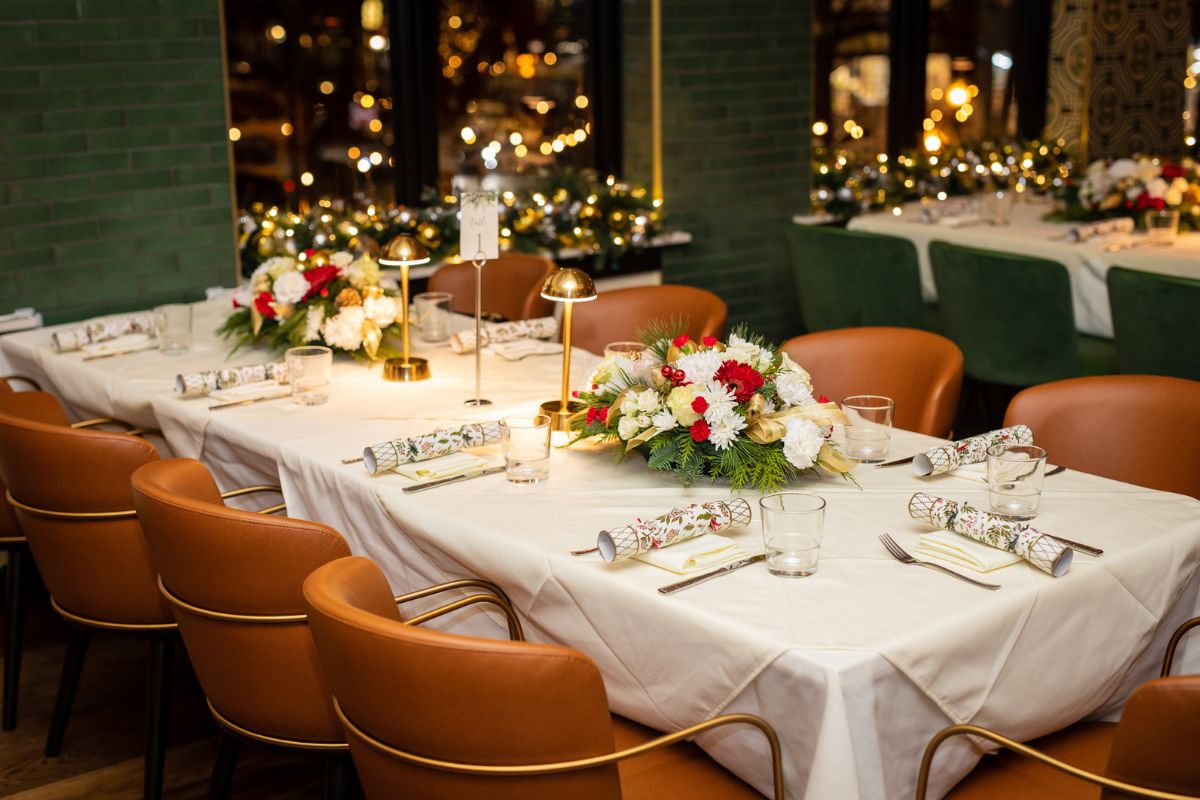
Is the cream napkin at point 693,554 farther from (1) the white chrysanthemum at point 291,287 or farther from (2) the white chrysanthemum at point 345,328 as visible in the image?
(1) the white chrysanthemum at point 291,287

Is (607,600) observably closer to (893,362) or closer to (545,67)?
(893,362)

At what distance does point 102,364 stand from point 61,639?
31.5 inches

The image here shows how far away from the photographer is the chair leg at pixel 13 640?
3.27 metres

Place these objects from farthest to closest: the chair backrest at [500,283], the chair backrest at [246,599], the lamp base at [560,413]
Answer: the chair backrest at [500,283] < the lamp base at [560,413] < the chair backrest at [246,599]

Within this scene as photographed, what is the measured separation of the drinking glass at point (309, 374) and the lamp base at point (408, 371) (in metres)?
0.24

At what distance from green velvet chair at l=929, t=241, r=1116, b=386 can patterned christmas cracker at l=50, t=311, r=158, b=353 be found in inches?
108

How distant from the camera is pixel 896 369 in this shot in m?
3.37

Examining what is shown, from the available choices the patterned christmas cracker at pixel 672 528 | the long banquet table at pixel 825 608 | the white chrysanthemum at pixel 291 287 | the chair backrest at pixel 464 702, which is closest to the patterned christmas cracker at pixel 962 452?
the long banquet table at pixel 825 608

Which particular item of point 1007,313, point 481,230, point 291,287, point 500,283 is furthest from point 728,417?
point 1007,313

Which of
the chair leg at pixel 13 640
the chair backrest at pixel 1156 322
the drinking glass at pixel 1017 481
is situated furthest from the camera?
the chair backrest at pixel 1156 322

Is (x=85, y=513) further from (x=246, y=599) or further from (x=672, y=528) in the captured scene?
(x=672, y=528)

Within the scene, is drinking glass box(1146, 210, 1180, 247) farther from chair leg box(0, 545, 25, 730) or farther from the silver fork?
chair leg box(0, 545, 25, 730)

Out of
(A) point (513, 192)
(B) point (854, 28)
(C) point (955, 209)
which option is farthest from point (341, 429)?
(B) point (854, 28)

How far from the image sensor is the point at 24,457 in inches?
106
